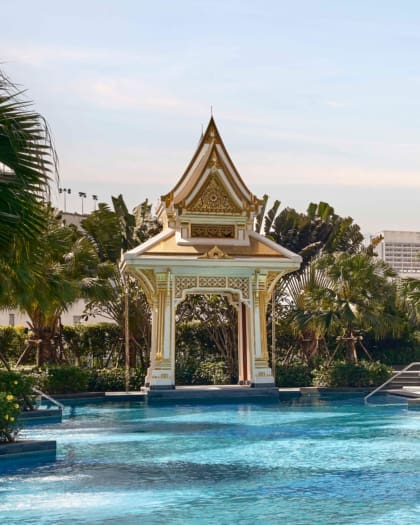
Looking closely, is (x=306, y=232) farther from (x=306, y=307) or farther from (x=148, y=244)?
(x=148, y=244)

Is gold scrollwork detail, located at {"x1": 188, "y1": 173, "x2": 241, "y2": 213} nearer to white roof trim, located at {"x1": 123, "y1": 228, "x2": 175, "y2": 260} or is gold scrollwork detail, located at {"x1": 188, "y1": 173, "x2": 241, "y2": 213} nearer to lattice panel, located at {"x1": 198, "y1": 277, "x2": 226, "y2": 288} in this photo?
white roof trim, located at {"x1": 123, "y1": 228, "x2": 175, "y2": 260}

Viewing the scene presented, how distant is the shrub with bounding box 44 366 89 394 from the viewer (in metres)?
22.8

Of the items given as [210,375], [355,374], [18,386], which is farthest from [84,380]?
[355,374]

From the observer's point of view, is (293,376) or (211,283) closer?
(211,283)

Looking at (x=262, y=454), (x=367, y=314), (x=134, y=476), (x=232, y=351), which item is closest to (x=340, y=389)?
(x=367, y=314)

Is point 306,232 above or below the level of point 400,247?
below

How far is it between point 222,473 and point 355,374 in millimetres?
14392

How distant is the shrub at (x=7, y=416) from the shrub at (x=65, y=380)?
35.2 ft

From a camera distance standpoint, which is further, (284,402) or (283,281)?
(283,281)

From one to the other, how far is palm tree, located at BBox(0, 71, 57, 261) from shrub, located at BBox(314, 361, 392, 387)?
1786cm

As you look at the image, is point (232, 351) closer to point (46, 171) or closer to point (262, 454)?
point (262, 454)

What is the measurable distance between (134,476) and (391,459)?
3.62 metres

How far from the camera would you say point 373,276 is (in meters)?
25.4

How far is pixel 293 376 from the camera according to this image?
2642 cm
